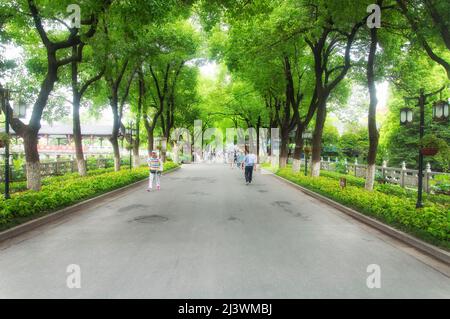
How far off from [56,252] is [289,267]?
4.14 meters

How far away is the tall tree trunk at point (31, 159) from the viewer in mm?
12223

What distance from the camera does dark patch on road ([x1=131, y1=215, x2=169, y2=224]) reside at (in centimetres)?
925

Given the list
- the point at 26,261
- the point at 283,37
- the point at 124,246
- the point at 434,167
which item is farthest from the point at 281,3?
the point at 434,167

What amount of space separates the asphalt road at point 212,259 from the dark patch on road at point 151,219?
0.09ft

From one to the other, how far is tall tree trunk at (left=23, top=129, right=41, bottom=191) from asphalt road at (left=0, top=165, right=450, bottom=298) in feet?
11.8

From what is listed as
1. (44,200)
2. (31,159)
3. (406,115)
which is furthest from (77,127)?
(406,115)

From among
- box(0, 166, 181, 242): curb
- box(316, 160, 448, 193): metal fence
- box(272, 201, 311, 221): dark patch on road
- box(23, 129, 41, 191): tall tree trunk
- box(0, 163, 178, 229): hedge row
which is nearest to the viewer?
box(0, 166, 181, 242): curb

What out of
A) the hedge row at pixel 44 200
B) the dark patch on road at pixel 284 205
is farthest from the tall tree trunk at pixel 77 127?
the dark patch on road at pixel 284 205

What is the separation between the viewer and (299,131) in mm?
23859

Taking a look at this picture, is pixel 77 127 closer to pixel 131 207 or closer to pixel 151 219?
pixel 131 207

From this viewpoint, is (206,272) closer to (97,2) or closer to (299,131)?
(97,2)

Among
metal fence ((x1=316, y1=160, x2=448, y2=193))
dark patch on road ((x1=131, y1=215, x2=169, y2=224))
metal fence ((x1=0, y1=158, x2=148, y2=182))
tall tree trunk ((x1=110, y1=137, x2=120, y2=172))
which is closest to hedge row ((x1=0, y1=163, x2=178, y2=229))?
dark patch on road ((x1=131, y1=215, x2=169, y2=224))

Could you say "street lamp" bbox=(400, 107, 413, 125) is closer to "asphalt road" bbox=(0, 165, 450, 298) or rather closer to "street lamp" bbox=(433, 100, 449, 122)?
"street lamp" bbox=(433, 100, 449, 122)

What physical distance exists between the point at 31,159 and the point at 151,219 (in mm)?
5783
